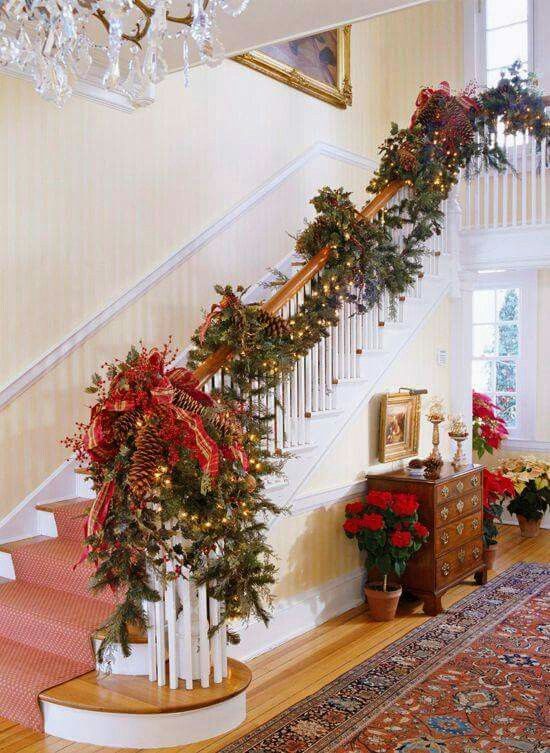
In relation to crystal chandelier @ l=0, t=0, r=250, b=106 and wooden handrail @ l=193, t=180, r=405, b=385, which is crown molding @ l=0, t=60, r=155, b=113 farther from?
crystal chandelier @ l=0, t=0, r=250, b=106

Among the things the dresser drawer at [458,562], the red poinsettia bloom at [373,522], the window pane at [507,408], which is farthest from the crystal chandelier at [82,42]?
the window pane at [507,408]

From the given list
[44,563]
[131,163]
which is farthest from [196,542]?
[131,163]

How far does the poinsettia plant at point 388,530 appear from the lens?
16.2 ft

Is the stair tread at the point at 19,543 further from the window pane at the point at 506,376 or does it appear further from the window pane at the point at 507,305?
the window pane at the point at 507,305

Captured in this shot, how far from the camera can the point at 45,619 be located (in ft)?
12.4

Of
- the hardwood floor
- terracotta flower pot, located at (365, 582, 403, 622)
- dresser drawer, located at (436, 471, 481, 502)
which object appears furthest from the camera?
dresser drawer, located at (436, 471, 481, 502)

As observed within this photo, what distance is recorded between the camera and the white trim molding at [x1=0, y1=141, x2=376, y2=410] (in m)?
4.66

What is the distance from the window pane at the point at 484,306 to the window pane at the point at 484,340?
7 centimetres

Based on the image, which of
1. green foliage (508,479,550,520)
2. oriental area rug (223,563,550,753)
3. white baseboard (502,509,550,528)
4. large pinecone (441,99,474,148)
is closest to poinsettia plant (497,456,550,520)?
green foliage (508,479,550,520)

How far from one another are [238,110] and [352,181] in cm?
159

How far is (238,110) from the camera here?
621 cm

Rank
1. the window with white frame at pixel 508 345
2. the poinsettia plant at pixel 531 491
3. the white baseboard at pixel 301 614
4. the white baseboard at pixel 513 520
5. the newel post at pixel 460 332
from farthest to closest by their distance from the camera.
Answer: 1. the window with white frame at pixel 508 345
2. the white baseboard at pixel 513 520
3. the poinsettia plant at pixel 531 491
4. the newel post at pixel 460 332
5. the white baseboard at pixel 301 614

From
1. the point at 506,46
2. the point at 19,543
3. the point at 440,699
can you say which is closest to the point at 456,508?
the point at 440,699

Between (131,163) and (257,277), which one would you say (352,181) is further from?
(131,163)
